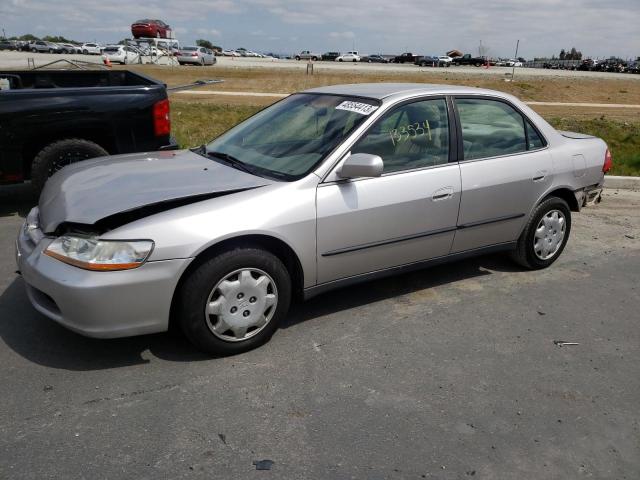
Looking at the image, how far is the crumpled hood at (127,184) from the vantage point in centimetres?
324

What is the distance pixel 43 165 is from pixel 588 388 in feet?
17.1

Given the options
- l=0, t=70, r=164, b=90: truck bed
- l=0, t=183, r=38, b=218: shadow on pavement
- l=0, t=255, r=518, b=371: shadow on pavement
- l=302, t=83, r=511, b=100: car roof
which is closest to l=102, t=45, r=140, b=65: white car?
l=0, t=70, r=164, b=90: truck bed

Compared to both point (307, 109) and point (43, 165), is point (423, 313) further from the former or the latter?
point (43, 165)

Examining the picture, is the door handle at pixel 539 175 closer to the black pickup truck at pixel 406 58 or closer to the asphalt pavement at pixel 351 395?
the asphalt pavement at pixel 351 395

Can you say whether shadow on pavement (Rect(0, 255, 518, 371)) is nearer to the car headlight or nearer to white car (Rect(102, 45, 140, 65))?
the car headlight

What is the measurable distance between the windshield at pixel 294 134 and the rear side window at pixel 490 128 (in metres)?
0.80

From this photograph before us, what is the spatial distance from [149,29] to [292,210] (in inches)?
2459

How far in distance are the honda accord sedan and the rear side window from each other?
1 cm

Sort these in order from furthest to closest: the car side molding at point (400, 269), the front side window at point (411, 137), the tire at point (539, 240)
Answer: the tire at point (539, 240)
the front side window at point (411, 137)
the car side molding at point (400, 269)

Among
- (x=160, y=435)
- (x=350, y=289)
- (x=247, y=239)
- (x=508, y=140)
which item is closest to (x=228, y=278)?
(x=247, y=239)

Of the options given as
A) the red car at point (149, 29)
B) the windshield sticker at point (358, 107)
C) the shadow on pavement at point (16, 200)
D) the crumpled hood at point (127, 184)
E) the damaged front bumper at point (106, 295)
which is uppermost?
the red car at point (149, 29)

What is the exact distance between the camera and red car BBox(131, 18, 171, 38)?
59406mm

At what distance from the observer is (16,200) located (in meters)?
6.84

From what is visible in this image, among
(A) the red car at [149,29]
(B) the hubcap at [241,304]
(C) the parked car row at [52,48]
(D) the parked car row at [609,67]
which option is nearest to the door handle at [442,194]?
(B) the hubcap at [241,304]
